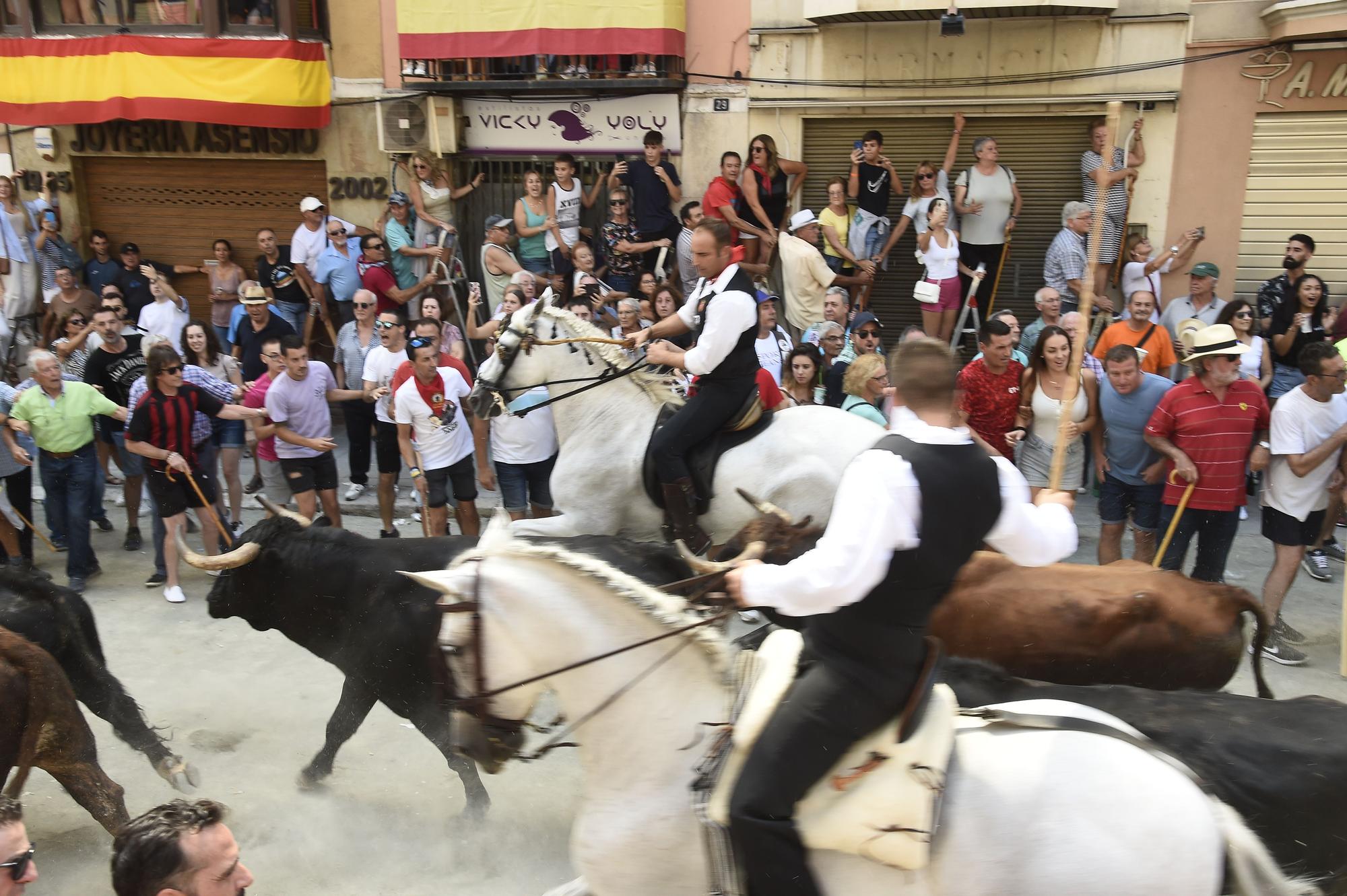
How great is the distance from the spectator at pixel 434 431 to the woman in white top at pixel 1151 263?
687 centimetres

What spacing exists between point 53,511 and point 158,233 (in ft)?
22.4

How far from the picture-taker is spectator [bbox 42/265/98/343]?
40.3ft

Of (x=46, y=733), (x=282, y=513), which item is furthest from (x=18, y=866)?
(x=282, y=513)

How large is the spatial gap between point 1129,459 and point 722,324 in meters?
3.17

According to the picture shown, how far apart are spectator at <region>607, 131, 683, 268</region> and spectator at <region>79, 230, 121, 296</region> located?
6.60 m

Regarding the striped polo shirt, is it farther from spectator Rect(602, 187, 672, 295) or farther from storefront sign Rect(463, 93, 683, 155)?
storefront sign Rect(463, 93, 683, 155)

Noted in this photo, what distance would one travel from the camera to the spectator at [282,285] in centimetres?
1277

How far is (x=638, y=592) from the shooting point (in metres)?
3.49

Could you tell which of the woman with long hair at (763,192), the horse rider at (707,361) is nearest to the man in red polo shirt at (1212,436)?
the horse rider at (707,361)

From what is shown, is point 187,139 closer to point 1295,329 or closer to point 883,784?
point 1295,329

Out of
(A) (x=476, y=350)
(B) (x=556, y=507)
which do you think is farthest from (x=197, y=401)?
(A) (x=476, y=350)

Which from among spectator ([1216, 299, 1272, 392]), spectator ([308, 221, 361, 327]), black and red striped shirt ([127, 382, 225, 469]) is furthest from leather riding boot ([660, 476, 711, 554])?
spectator ([308, 221, 361, 327])

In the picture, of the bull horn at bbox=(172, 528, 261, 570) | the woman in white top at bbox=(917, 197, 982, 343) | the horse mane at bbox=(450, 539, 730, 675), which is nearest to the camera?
the horse mane at bbox=(450, 539, 730, 675)

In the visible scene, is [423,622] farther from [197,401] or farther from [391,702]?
[197,401]
